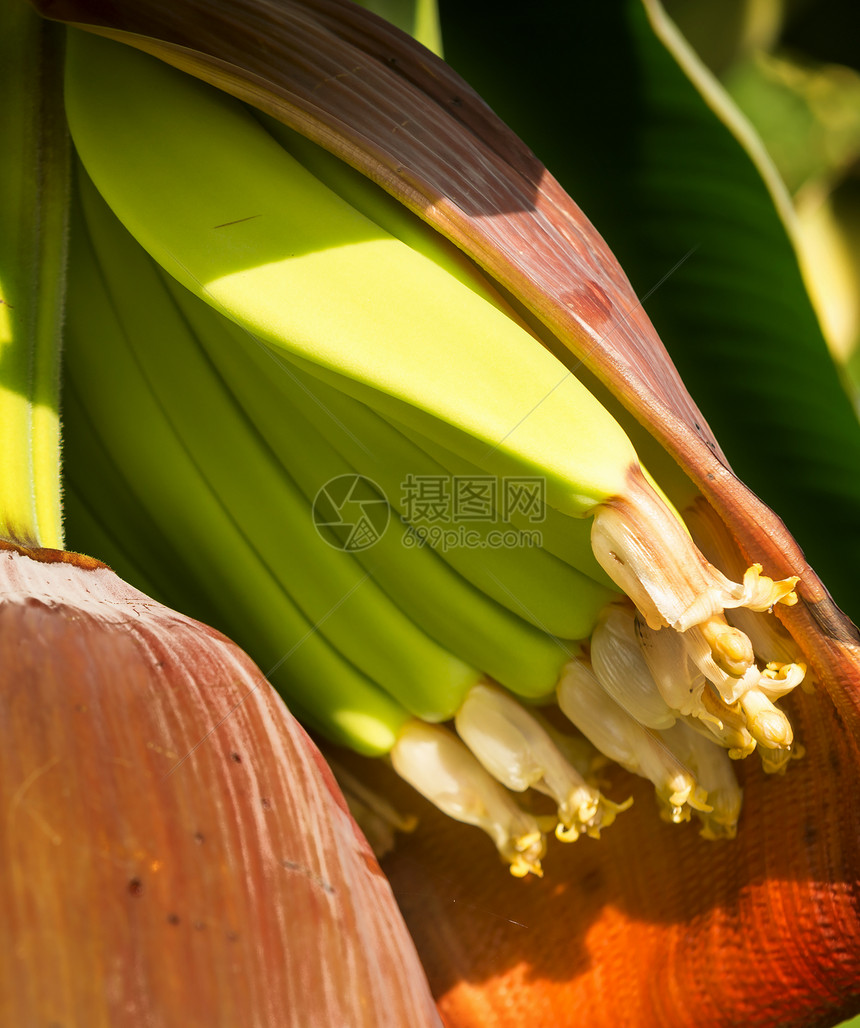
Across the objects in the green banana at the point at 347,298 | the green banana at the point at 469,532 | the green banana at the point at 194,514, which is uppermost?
the green banana at the point at 347,298

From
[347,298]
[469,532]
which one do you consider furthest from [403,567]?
[347,298]

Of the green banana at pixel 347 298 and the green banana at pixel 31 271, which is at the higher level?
the green banana at pixel 347 298

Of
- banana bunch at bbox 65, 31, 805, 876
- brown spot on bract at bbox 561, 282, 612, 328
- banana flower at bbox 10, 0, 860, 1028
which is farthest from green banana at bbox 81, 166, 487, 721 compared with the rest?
brown spot on bract at bbox 561, 282, 612, 328

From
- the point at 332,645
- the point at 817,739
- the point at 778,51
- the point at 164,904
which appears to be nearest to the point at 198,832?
the point at 164,904

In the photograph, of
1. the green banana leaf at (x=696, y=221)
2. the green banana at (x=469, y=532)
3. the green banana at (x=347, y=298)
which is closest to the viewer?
the green banana at (x=347, y=298)

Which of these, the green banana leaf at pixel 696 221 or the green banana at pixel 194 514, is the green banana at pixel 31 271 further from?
the green banana leaf at pixel 696 221

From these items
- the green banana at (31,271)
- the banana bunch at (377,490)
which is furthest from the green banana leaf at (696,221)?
the green banana at (31,271)

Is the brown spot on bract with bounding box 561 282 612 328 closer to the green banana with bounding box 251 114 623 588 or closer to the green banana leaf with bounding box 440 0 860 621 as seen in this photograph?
the green banana with bounding box 251 114 623 588
